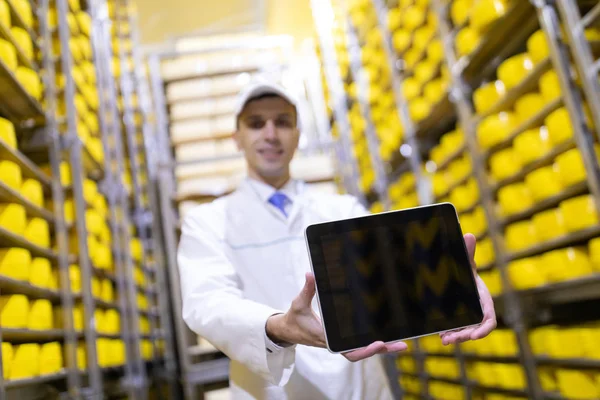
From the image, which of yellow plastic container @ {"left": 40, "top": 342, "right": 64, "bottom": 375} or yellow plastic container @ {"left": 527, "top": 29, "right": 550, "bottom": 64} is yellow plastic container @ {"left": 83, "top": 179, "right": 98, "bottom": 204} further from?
yellow plastic container @ {"left": 527, "top": 29, "right": 550, "bottom": 64}

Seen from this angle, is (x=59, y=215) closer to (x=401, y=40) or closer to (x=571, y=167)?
(x=571, y=167)

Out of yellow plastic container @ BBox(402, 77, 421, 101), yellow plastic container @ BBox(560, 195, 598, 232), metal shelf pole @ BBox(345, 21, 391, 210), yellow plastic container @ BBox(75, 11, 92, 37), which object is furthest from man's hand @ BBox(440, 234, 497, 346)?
metal shelf pole @ BBox(345, 21, 391, 210)

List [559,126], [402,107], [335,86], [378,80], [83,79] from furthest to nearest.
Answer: [335,86], [378,80], [402,107], [83,79], [559,126]

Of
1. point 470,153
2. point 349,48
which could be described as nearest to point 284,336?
point 470,153

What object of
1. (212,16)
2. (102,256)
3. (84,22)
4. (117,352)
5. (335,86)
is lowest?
(117,352)

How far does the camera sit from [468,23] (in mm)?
3326

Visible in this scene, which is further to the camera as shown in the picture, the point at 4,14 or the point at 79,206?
the point at 79,206

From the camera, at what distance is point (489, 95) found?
124 inches

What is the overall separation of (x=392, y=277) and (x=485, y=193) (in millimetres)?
2428

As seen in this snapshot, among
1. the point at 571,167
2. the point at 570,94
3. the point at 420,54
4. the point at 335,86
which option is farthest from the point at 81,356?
the point at 335,86

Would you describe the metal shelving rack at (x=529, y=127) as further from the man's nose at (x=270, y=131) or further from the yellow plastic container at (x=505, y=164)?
the man's nose at (x=270, y=131)

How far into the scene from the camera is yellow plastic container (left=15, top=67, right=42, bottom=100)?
8.40 feet

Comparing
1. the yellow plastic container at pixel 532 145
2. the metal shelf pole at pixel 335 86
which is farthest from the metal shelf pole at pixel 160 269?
the yellow plastic container at pixel 532 145

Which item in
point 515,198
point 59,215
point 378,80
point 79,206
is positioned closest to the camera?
point 59,215
